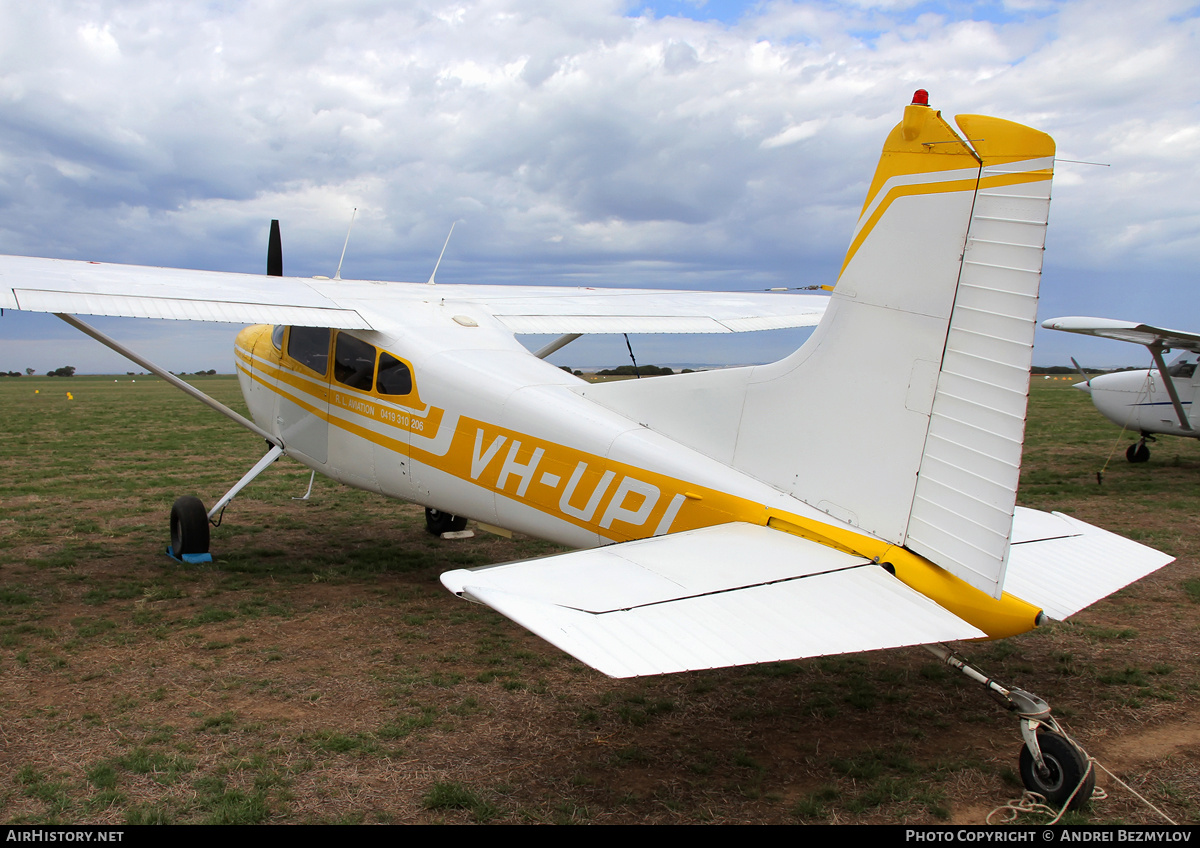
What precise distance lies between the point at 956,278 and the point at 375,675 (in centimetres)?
396

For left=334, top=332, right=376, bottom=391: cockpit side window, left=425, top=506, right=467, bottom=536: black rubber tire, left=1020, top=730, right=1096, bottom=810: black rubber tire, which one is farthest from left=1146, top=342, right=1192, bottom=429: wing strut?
left=334, top=332, right=376, bottom=391: cockpit side window

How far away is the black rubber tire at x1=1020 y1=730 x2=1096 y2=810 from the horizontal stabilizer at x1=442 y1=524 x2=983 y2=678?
2.11 ft

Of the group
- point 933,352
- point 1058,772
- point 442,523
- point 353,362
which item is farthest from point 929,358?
point 442,523

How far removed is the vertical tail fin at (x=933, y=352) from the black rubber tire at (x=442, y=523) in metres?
5.65

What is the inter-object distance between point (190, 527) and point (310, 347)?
7.05 feet

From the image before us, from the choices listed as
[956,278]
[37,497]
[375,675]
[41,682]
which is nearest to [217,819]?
[375,675]

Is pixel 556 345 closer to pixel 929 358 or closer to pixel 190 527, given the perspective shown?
pixel 190 527

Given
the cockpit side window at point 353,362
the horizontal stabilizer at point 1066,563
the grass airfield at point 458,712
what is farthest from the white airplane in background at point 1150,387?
the cockpit side window at point 353,362

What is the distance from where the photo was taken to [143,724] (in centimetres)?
417

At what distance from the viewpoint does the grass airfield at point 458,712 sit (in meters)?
3.38

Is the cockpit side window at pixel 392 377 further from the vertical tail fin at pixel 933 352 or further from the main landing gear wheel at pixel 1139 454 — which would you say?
the main landing gear wheel at pixel 1139 454

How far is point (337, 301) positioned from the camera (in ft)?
22.4

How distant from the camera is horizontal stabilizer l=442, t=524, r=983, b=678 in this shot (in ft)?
8.66

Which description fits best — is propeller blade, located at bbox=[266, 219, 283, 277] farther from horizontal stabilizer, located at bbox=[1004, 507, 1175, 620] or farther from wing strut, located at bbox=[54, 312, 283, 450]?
horizontal stabilizer, located at bbox=[1004, 507, 1175, 620]
